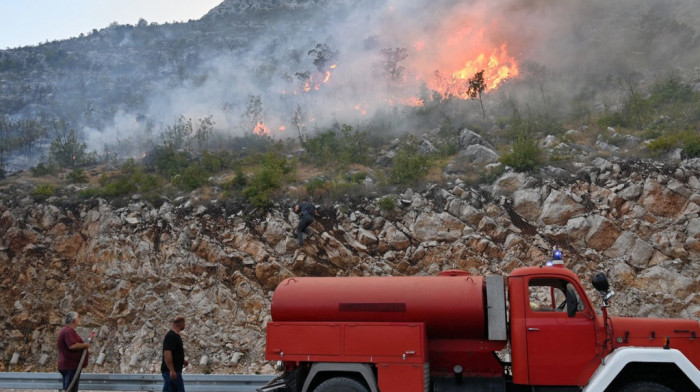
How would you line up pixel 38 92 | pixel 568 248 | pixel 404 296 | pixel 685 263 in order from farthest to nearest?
pixel 38 92 → pixel 568 248 → pixel 685 263 → pixel 404 296

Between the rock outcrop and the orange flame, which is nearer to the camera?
the rock outcrop

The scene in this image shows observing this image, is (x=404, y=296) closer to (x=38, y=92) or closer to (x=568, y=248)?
(x=568, y=248)

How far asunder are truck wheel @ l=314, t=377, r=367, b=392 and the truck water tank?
89 centimetres

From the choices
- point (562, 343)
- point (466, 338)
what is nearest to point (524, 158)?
point (466, 338)

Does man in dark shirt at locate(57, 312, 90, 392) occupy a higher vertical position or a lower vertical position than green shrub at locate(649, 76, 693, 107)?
lower

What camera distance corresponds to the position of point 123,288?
15.2m

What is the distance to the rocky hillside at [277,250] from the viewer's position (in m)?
13.6

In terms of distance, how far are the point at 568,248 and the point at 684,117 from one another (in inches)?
400

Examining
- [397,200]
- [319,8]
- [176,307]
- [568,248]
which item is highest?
[319,8]

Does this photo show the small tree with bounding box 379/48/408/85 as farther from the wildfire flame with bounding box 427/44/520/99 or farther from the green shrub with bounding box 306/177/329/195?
the green shrub with bounding box 306/177/329/195

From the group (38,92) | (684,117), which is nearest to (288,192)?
(684,117)

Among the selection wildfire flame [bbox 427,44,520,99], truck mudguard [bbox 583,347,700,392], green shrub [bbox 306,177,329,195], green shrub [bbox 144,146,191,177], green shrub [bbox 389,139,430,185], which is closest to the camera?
truck mudguard [bbox 583,347,700,392]

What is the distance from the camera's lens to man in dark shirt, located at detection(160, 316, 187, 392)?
8.14m

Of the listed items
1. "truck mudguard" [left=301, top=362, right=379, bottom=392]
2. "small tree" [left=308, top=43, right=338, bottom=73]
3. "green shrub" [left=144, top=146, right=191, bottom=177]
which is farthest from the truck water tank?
"small tree" [left=308, top=43, right=338, bottom=73]
